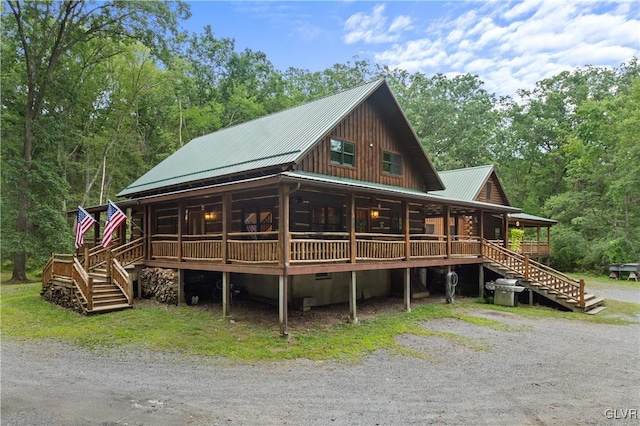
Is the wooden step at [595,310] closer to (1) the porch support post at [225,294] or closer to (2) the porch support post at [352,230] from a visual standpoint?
(2) the porch support post at [352,230]

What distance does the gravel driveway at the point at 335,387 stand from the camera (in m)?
6.23

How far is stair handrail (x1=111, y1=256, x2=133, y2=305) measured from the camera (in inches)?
573

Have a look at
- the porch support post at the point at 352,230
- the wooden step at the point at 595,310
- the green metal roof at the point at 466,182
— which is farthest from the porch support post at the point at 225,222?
the green metal roof at the point at 466,182

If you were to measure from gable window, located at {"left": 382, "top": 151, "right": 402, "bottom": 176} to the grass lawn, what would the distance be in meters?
6.42

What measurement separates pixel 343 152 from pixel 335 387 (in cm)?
1072

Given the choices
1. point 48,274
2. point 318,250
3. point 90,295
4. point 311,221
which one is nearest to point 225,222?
point 318,250

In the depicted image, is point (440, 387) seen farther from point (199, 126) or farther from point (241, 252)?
point (199, 126)

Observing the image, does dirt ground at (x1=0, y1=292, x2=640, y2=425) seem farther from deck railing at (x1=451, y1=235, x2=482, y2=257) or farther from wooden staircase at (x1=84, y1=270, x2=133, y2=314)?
deck railing at (x1=451, y1=235, x2=482, y2=257)

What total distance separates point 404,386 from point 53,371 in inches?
283

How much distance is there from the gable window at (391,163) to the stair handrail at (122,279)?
38.0ft

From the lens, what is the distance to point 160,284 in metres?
16.0

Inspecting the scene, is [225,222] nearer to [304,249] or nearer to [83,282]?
[304,249]

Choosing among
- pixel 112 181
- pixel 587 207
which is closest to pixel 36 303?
pixel 112 181

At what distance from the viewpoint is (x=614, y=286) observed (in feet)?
80.9
